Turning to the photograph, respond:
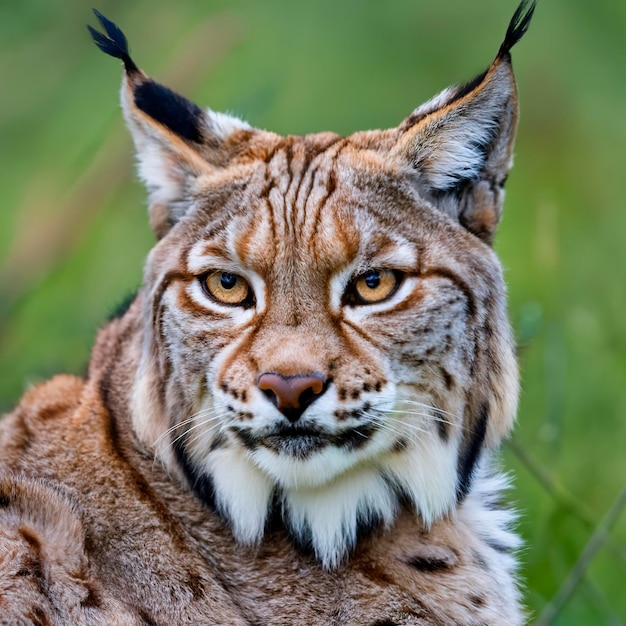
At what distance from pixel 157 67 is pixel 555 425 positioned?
762 cm

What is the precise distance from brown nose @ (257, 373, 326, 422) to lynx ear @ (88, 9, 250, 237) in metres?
1.11

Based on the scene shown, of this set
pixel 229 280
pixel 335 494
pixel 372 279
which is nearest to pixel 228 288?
pixel 229 280

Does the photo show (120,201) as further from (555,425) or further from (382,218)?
(382,218)

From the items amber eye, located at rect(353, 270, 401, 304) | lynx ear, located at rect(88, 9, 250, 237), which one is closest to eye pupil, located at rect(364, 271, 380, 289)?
amber eye, located at rect(353, 270, 401, 304)

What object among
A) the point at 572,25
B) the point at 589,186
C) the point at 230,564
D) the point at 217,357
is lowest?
the point at 230,564

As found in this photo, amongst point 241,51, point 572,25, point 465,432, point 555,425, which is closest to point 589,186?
point 572,25

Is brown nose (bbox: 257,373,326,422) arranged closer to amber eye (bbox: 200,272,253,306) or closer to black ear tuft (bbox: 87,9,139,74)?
amber eye (bbox: 200,272,253,306)

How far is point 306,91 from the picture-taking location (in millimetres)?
13406

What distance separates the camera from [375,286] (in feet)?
15.1

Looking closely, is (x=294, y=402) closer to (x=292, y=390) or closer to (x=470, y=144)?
(x=292, y=390)

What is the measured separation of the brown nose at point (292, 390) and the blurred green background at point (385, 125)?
76.8 inches

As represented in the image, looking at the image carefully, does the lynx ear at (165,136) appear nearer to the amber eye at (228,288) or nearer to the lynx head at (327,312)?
the lynx head at (327,312)

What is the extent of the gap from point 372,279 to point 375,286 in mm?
30

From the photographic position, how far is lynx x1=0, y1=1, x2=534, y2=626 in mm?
4406
